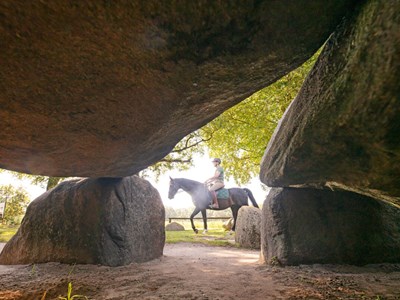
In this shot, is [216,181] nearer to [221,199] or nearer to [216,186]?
[216,186]

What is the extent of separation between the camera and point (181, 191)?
41.7ft

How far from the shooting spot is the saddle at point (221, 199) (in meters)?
12.2

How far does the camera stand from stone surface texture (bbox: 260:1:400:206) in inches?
67.6

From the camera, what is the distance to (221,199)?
40.2 feet

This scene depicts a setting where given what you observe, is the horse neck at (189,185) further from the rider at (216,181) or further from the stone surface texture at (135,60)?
the stone surface texture at (135,60)

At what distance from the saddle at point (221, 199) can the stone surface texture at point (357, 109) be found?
30.5ft

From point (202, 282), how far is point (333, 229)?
2.40 metres

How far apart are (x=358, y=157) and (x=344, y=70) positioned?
2.51 ft

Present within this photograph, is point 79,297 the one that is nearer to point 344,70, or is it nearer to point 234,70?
point 234,70

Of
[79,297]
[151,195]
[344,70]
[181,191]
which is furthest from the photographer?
[181,191]

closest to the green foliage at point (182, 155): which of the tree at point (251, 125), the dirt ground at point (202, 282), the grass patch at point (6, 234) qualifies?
the tree at point (251, 125)

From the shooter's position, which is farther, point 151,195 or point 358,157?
point 151,195

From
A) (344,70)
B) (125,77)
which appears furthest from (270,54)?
(125,77)

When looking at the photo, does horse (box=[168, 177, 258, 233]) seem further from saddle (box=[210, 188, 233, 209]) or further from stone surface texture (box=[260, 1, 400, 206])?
stone surface texture (box=[260, 1, 400, 206])
